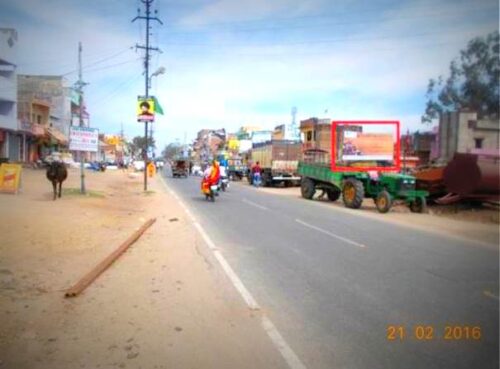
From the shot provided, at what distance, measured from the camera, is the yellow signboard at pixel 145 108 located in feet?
90.6

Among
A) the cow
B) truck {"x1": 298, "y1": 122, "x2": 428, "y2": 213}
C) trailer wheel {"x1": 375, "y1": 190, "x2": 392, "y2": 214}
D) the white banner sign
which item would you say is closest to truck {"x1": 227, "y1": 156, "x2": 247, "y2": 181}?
truck {"x1": 298, "y1": 122, "x2": 428, "y2": 213}

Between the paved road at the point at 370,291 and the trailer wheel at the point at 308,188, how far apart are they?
13.3m

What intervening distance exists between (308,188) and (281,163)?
13.4m

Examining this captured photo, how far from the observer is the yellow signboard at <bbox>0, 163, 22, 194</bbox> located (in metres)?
17.0

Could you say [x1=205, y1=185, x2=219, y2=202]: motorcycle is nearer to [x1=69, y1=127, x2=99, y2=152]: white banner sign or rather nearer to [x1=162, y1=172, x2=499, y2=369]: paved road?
[x1=69, y1=127, x2=99, y2=152]: white banner sign

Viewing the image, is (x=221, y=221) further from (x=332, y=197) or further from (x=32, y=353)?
(x=332, y=197)

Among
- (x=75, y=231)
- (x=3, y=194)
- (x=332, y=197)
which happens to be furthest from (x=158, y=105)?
(x=75, y=231)

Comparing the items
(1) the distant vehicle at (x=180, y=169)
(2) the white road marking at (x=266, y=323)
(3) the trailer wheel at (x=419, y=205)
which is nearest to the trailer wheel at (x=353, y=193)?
(3) the trailer wheel at (x=419, y=205)

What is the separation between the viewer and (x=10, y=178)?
17.5 m

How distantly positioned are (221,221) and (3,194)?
7496mm

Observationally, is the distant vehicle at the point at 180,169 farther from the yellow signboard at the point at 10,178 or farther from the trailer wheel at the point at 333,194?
the yellow signboard at the point at 10,178

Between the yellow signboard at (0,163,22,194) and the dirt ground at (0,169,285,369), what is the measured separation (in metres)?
5.51

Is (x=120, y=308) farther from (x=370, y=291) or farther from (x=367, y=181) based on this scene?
(x=367, y=181)

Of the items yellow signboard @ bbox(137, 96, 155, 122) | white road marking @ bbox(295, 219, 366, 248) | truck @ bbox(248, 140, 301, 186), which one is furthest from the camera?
truck @ bbox(248, 140, 301, 186)
